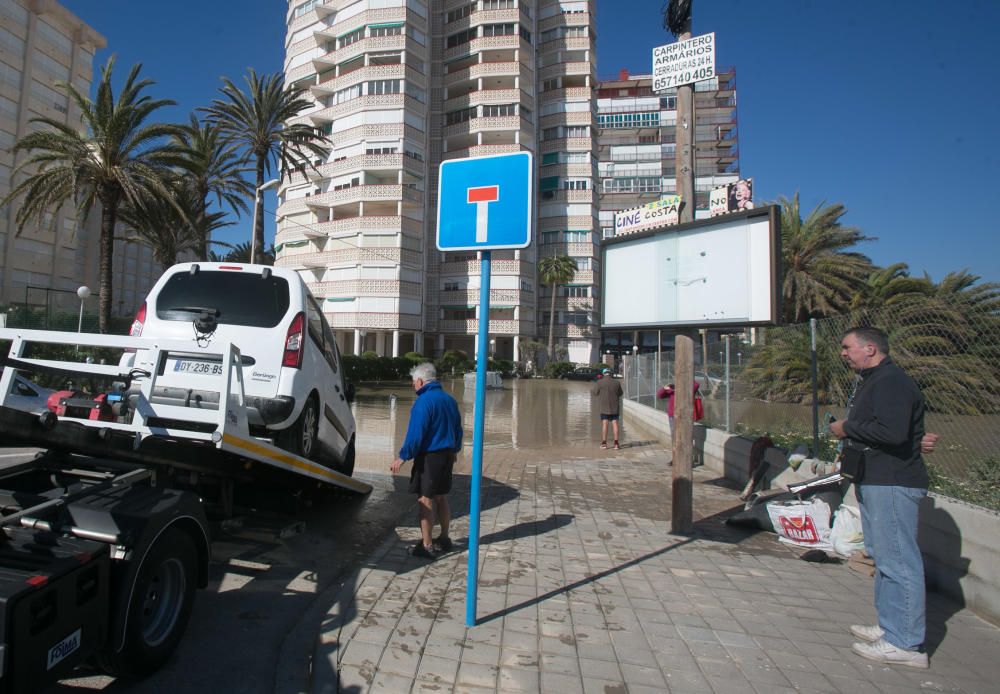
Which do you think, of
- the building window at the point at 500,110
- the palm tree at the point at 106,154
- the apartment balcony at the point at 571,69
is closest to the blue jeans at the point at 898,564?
the palm tree at the point at 106,154

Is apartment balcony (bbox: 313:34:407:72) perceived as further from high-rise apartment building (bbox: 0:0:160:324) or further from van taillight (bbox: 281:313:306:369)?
van taillight (bbox: 281:313:306:369)

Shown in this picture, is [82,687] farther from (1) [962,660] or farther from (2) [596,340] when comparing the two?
(2) [596,340]

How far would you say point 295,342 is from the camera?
15.2 feet

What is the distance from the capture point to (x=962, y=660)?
11.0ft

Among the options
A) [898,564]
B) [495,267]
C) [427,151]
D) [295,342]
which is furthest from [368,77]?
[898,564]

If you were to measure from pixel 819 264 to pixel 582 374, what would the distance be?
26.0 metres

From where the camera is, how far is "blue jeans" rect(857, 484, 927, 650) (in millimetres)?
3258

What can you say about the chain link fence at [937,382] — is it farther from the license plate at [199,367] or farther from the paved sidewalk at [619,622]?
the license plate at [199,367]

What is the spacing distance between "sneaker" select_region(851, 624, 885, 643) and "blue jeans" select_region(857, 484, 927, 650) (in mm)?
64

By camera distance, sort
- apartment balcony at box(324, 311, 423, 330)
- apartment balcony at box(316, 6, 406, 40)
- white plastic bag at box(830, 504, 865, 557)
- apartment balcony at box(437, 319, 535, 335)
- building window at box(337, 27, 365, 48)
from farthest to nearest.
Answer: apartment balcony at box(437, 319, 535, 335), building window at box(337, 27, 365, 48), apartment balcony at box(316, 6, 406, 40), apartment balcony at box(324, 311, 423, 330), white plastic bag at box(830, 504, 865, 557)

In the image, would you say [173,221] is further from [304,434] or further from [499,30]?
[499,30]

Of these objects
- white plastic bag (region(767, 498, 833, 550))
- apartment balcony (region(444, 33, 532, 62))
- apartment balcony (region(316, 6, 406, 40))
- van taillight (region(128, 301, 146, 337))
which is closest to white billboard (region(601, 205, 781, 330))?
white plastic bag (region(767, 498, 833, 550))

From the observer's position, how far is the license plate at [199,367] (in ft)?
13.5

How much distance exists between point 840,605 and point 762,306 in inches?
91.6
